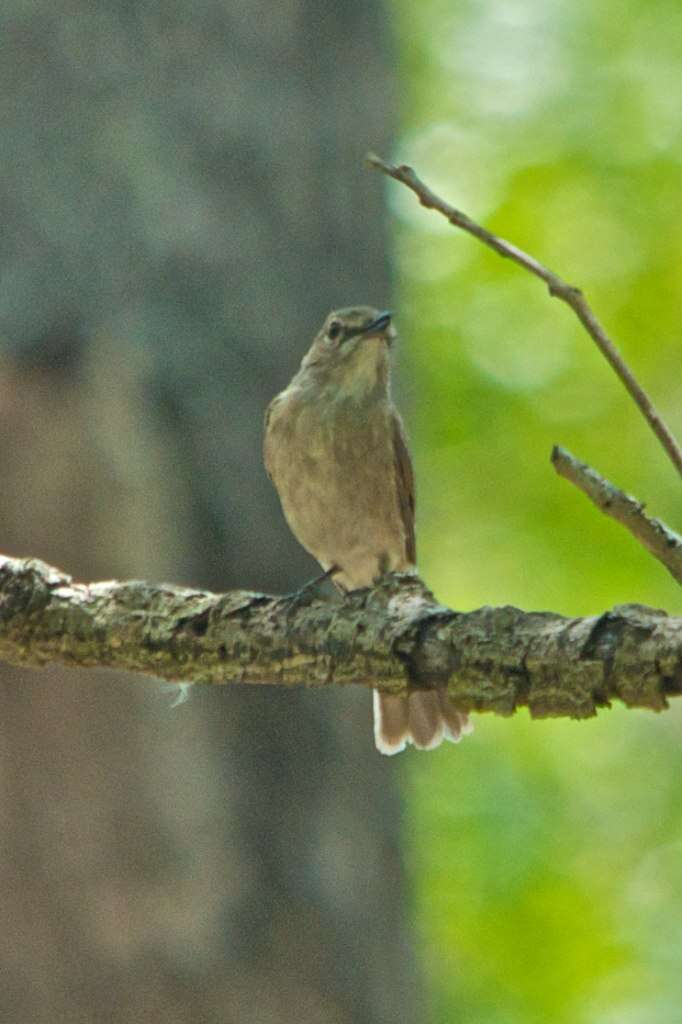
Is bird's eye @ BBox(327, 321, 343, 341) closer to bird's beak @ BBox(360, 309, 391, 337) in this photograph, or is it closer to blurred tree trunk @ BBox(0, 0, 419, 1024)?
bird's beak @ BBox(360, 309, 391, 337)

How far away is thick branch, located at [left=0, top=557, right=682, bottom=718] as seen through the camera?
239 cm

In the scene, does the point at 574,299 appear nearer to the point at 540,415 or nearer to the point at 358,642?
the point at 358,642

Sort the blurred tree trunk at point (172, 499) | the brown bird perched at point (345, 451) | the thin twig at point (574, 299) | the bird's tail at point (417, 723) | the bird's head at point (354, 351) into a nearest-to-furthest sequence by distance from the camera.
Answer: the thin twig at point (574, 299), the blurred tree trunk at point (172, 499), the bird's tail at point (417, 723), the brown bird perched at point (345, 451), the bird's head at point (354, 351)

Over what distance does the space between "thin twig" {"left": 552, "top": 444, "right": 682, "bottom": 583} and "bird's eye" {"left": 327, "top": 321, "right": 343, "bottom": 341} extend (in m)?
3.67

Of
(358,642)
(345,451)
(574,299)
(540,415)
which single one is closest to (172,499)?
(345,451)

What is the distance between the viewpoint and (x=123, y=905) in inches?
201

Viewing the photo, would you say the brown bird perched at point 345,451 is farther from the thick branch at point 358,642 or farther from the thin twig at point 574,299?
the thin twig at point 574,299

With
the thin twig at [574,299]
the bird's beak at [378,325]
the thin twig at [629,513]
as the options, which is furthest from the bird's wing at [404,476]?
the thin twig at [629,513]

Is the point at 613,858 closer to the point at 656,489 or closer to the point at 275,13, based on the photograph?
the point at 656,489

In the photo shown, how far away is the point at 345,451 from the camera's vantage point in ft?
19.3

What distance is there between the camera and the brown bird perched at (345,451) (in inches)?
229

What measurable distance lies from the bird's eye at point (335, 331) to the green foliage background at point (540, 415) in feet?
10.6

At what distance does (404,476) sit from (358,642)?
325 centimetres

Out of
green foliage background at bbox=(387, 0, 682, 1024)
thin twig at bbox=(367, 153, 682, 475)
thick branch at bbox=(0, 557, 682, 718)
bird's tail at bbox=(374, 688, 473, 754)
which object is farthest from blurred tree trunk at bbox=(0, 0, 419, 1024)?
thin twig at bbox=(367, 153, 682, 475)
